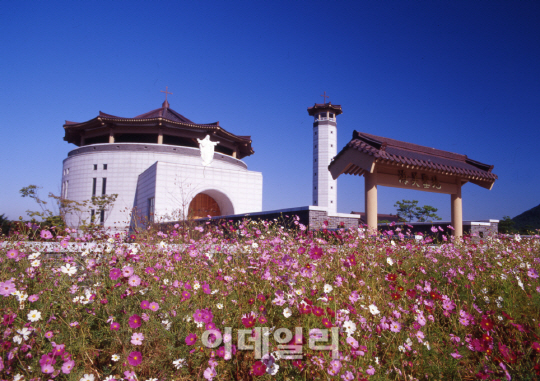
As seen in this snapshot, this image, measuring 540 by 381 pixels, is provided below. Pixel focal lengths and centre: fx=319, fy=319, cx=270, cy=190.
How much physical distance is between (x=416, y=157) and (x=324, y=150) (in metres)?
20.3

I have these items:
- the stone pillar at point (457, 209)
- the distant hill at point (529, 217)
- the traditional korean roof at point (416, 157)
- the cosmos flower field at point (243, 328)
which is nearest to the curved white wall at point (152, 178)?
the traditional korean roof at point (416, 157)

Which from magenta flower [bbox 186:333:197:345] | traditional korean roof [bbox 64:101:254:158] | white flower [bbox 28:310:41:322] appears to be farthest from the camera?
traditional korean roof [bbox 64:101:254:158]

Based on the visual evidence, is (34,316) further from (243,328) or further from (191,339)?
(243,328)

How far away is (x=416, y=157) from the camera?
8242 millimetres

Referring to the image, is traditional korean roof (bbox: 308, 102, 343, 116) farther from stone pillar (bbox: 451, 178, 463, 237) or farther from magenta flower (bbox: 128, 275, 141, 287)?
magenta flower (bbox: 128, 275, 141, 287)

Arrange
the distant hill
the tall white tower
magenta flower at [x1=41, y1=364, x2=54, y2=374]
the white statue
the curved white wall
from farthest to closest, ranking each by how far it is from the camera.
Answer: the distant hill
the tall white tower
the white statue
the curved white wall
magenta flower at [x1=41, y1=364, x2=54, y2=374]

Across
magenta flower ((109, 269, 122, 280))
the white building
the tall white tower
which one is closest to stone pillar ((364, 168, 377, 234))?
magenta flower ((109, 269, 122, 280))

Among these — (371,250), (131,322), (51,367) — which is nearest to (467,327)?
(371,250)

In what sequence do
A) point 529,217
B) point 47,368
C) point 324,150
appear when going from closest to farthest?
1. point 47,368
2. point 324,150
3. point 529,217

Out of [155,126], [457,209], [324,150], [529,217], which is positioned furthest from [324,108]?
[529,217]

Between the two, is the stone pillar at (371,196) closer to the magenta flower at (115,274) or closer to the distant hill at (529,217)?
the magenta flower at (115,274)

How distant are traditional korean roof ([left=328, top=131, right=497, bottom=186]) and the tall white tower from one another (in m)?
17.8

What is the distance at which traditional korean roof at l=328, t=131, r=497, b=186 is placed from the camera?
298 inches

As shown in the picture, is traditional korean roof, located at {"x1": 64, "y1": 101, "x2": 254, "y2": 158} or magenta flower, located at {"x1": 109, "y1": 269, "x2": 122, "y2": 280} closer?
magenta flower, located at {"x1": 109, "y1": 269, "x2": 122, "y2": 280}
